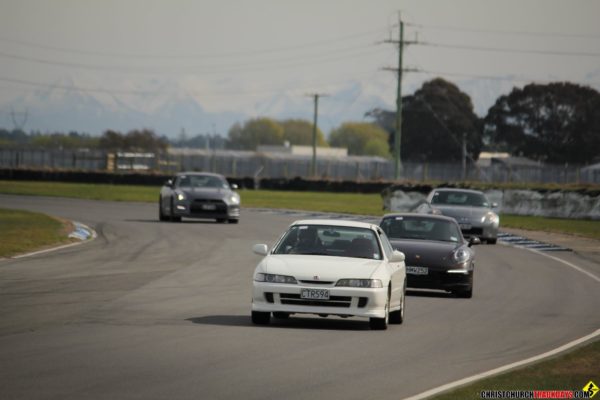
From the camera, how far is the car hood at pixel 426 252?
71.8 feet

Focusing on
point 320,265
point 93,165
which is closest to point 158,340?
point 320,265

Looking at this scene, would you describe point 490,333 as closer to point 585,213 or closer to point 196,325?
point 196,325

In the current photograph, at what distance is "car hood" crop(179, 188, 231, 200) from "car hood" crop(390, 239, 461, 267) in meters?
20.8

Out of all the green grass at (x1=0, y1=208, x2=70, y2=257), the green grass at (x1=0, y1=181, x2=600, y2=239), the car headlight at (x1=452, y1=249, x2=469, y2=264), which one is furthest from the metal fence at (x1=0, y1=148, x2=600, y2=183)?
the car headlight at (x1=452, y1=249, x2=469, y2=264)

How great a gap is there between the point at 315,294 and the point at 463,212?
21994 millimetres

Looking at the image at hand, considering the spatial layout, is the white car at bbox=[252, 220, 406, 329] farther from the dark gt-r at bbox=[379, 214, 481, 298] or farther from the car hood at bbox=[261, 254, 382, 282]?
the dark gt-r at bbox=[379, 214, 481, 298]

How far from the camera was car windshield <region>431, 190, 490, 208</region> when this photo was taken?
38.6 metres

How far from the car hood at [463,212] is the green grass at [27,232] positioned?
10082 millimetres

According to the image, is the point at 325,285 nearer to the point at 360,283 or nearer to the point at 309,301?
the point at 309,301

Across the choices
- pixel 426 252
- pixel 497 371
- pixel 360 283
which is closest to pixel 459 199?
pixel 426 252

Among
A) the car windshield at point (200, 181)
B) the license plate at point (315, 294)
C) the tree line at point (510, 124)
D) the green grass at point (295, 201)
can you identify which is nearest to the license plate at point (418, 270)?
the license plate at point (315, 294)

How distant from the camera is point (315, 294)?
630 inches

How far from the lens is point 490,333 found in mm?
16578

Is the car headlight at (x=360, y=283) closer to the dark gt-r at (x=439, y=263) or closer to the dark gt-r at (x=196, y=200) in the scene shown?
the dark gt-r at (x=439, y=263)
